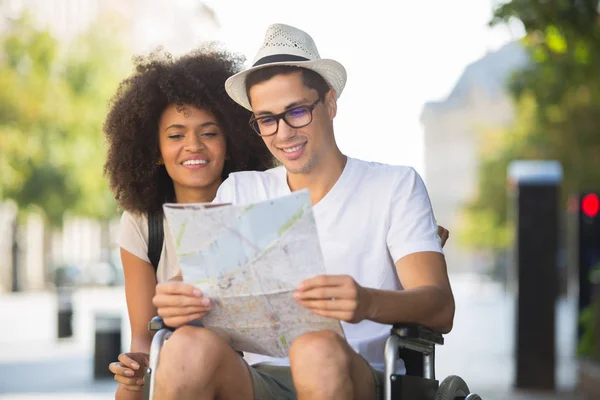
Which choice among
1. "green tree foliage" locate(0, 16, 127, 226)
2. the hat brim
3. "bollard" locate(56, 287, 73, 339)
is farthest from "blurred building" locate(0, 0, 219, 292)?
the hat brim

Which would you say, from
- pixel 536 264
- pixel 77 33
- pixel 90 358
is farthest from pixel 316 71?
pixel 77 33

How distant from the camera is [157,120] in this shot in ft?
15.0

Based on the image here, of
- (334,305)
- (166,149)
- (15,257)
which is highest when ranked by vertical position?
(166,149)

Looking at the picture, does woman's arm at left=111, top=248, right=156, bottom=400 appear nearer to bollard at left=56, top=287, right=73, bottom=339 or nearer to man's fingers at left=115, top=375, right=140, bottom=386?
man's fingers at left=115, top=375, right=140, bottom=386

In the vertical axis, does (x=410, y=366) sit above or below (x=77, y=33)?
below

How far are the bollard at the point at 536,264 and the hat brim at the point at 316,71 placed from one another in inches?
313

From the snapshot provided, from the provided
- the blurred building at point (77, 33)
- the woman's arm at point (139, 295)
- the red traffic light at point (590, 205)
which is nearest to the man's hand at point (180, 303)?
the woman's arm at point (139, 295)

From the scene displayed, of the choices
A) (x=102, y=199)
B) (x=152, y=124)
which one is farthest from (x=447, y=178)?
(x=152, y=124)

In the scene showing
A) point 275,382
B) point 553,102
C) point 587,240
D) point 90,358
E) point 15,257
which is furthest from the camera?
point 15,257

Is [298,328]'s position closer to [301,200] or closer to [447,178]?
[301,200]

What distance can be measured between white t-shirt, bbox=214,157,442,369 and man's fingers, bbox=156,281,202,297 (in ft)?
1.81

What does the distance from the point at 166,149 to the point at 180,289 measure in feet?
3.99

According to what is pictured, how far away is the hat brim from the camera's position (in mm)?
3795

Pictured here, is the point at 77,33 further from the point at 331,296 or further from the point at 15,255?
the point at 331,296
